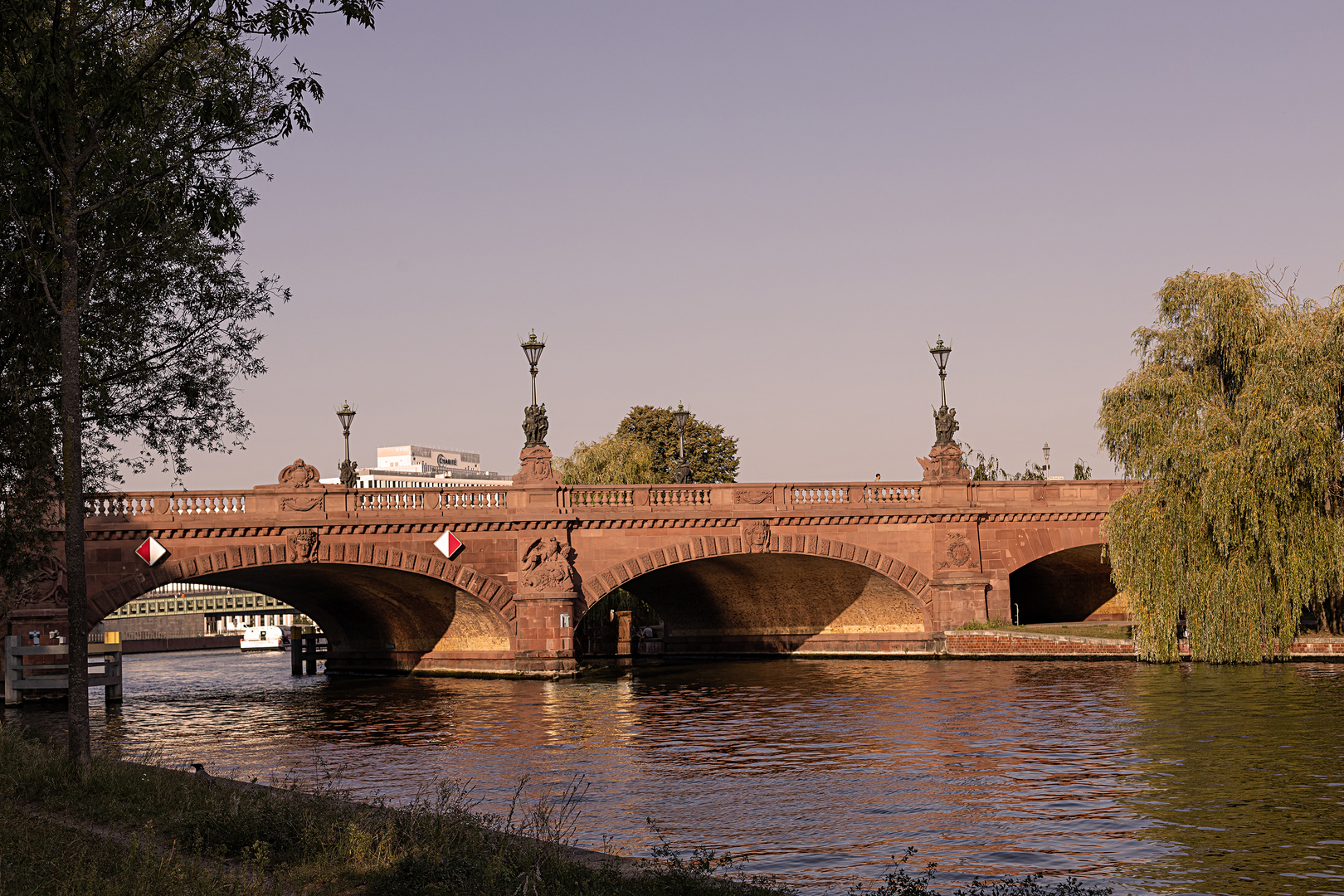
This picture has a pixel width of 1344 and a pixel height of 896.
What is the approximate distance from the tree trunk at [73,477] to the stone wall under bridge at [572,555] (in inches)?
790

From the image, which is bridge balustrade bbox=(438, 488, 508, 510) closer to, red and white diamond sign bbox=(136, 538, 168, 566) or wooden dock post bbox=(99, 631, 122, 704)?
red and white diamond sign bbox=(136, 538, 168, 566)

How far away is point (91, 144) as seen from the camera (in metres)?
16.8

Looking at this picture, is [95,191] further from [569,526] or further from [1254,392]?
[1254,392]

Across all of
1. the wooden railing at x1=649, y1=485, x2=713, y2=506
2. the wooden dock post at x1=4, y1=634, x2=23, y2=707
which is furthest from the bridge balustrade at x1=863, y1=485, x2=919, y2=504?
the wooden dock post at x1=4, y1=634, x2=23, y2=707

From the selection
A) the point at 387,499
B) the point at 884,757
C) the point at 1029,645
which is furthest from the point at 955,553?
the point at 884,757

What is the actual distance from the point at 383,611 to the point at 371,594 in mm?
2363

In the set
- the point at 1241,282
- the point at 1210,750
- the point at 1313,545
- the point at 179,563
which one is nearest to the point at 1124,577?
the point at 1313,545

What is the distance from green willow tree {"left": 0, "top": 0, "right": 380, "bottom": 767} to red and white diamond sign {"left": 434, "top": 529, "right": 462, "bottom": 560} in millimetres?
19583

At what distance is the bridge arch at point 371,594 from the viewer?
3812cm

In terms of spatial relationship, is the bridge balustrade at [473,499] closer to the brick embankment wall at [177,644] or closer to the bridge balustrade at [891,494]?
the bridge balustrade at [891,494]

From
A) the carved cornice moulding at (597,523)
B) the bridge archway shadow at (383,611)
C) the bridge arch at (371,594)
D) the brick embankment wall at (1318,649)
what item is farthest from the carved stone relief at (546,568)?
the brick embankment wall at (1318,649)

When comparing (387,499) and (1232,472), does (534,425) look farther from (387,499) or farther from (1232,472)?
(1232,472)

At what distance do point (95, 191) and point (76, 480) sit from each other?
6.28 m

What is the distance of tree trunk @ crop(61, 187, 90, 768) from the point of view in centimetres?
1622
